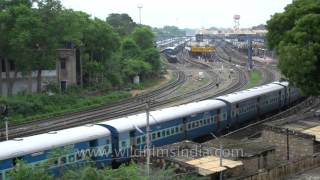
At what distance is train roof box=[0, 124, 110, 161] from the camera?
2027 centimetres

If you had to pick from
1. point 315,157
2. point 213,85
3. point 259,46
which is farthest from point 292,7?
point 259,46

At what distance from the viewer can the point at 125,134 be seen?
25125 millimetres

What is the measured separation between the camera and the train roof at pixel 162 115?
2550 cm

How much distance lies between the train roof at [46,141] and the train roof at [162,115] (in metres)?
1.29

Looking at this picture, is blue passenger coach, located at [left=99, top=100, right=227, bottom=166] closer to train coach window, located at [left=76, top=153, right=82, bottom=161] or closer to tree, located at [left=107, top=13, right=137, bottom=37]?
train coach window, located at [left=76, top=153, right=82, bottom=161]

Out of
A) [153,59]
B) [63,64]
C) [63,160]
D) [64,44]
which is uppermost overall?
[64,44]

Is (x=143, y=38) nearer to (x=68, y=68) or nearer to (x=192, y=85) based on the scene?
(x=192, y=85)

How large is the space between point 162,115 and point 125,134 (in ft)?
12.0

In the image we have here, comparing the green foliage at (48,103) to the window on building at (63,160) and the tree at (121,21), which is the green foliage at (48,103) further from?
the tree at (121,21)

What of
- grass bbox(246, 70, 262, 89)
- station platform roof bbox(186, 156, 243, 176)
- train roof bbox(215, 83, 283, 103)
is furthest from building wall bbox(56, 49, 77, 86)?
station platform roof bbox(186, 156, 243, 176)

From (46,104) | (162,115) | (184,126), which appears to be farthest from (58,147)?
Result: (46,104)

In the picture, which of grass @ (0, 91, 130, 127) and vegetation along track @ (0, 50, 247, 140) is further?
grass @ (0, 91, 130, 127)

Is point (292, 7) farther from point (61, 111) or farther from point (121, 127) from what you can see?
point (61, 111)

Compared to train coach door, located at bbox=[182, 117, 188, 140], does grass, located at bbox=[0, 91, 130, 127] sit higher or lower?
lower
